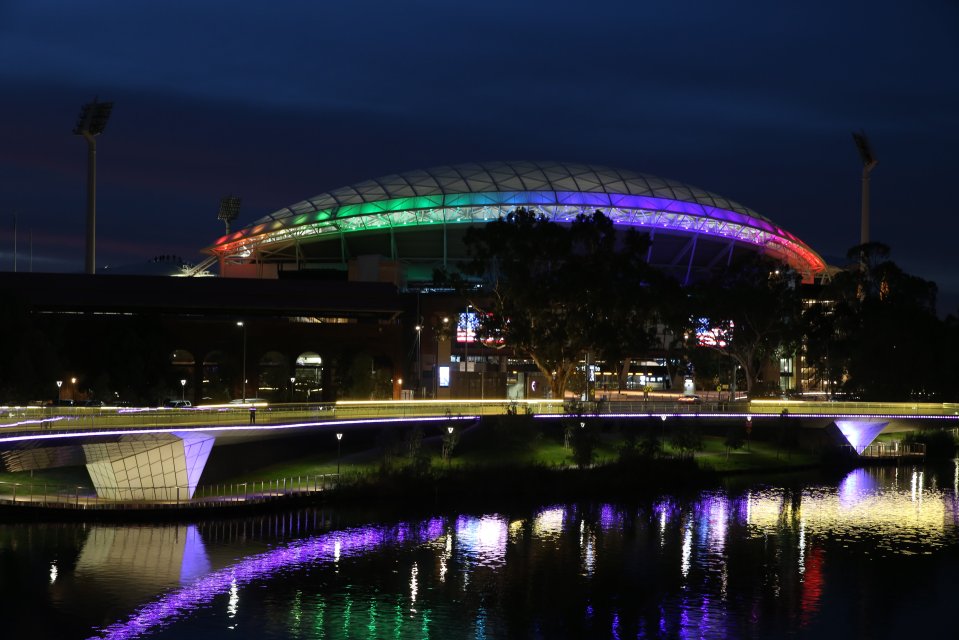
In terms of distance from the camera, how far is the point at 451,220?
154 metres

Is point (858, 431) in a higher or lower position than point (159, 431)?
lower

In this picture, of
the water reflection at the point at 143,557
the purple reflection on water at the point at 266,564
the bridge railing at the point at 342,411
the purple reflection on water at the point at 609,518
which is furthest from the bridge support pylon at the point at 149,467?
the purple reflection on water at the point at 609,518

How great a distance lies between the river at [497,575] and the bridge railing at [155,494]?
Answer: 7.38ft

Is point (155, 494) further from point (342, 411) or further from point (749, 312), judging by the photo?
point (749, 312)

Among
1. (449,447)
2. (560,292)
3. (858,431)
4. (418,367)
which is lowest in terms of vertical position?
(449,447)

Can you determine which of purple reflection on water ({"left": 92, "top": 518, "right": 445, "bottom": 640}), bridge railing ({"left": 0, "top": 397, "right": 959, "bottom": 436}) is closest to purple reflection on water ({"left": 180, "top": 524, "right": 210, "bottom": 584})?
purple reflection on water ({"left": 92, "top": 518, "right": 445, "bottom": 640})

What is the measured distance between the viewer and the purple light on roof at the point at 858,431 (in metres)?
108

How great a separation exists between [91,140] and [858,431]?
11069 cm

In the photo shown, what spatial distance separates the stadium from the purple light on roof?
160ft

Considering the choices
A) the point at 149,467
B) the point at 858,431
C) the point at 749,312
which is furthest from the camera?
the point at 749,312

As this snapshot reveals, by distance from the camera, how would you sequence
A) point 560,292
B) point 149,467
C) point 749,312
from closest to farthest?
point 149,467
point 560,292
point 749,312

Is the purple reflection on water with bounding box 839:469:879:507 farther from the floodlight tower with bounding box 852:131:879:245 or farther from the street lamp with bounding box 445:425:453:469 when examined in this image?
the floodlight tower with bounding box 852:131:879:245

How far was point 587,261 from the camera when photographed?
10850 cm

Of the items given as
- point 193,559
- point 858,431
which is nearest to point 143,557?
point 193,559
